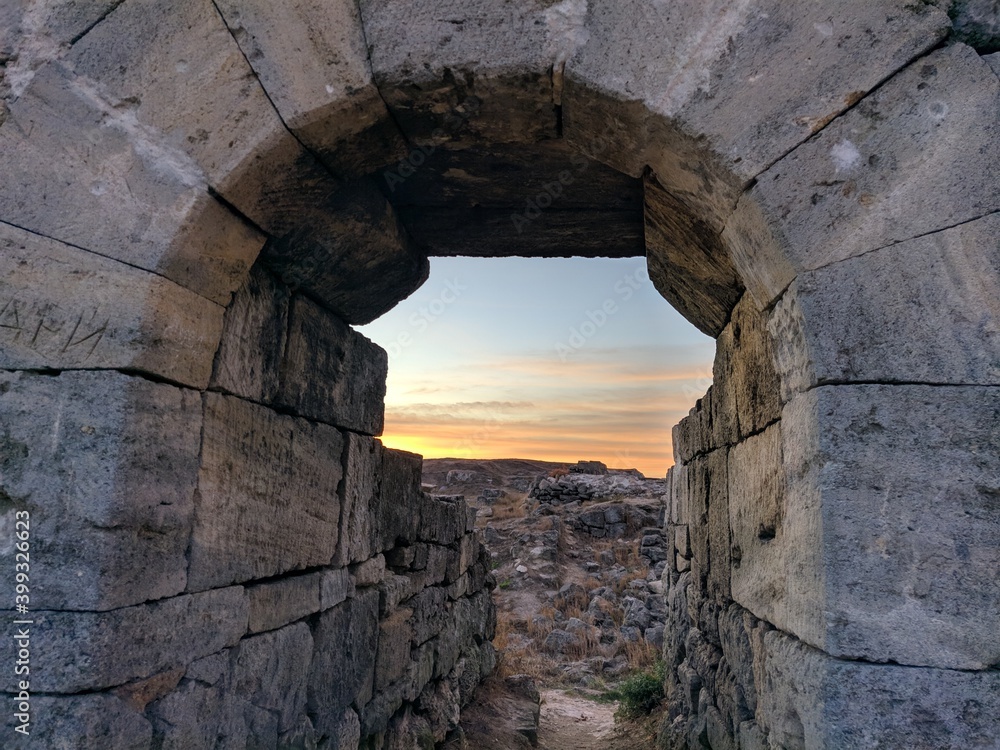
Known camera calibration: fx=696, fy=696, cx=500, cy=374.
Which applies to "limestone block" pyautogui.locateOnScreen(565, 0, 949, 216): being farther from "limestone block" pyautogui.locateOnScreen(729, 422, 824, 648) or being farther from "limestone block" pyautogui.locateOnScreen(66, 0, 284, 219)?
"limestone block" pyautogui.locateOnScreen(66, 0, 284, 219)

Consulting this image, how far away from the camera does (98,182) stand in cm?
220

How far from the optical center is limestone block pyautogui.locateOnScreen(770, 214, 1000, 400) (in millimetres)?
1780

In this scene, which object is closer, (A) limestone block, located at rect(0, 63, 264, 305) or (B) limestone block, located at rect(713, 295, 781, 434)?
(A) limestone block, located at rect(0, 63, 264, 305)

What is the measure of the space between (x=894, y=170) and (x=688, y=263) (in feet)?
4.06

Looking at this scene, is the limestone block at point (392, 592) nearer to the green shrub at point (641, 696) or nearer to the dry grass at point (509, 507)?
the green shrub at point (641, 696)

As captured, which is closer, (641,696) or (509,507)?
(641,696)

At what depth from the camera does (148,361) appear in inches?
83.8

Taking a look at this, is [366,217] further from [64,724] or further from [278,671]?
[64,724]

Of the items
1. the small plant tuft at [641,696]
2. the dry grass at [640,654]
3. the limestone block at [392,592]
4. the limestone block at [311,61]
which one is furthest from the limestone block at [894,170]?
the dry grass at [640,654]

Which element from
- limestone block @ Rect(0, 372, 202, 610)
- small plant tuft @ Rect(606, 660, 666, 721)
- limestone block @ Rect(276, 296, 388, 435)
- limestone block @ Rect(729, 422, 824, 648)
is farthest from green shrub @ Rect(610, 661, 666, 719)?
limestone block @ Rect(0, 372, 202, 610)

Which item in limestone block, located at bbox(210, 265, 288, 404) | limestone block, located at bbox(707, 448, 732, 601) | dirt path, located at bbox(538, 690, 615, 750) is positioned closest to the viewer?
limestone block, located at bbox(210, 265, 288, 404)

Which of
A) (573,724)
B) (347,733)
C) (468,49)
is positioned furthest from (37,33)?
(573,724)

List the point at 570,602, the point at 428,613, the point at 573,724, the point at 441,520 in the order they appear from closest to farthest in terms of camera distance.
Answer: the point at 428,613
the point at 441,520
the point at 573,724
the point at 570,602

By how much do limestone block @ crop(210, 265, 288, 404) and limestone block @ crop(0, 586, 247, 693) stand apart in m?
0.79
